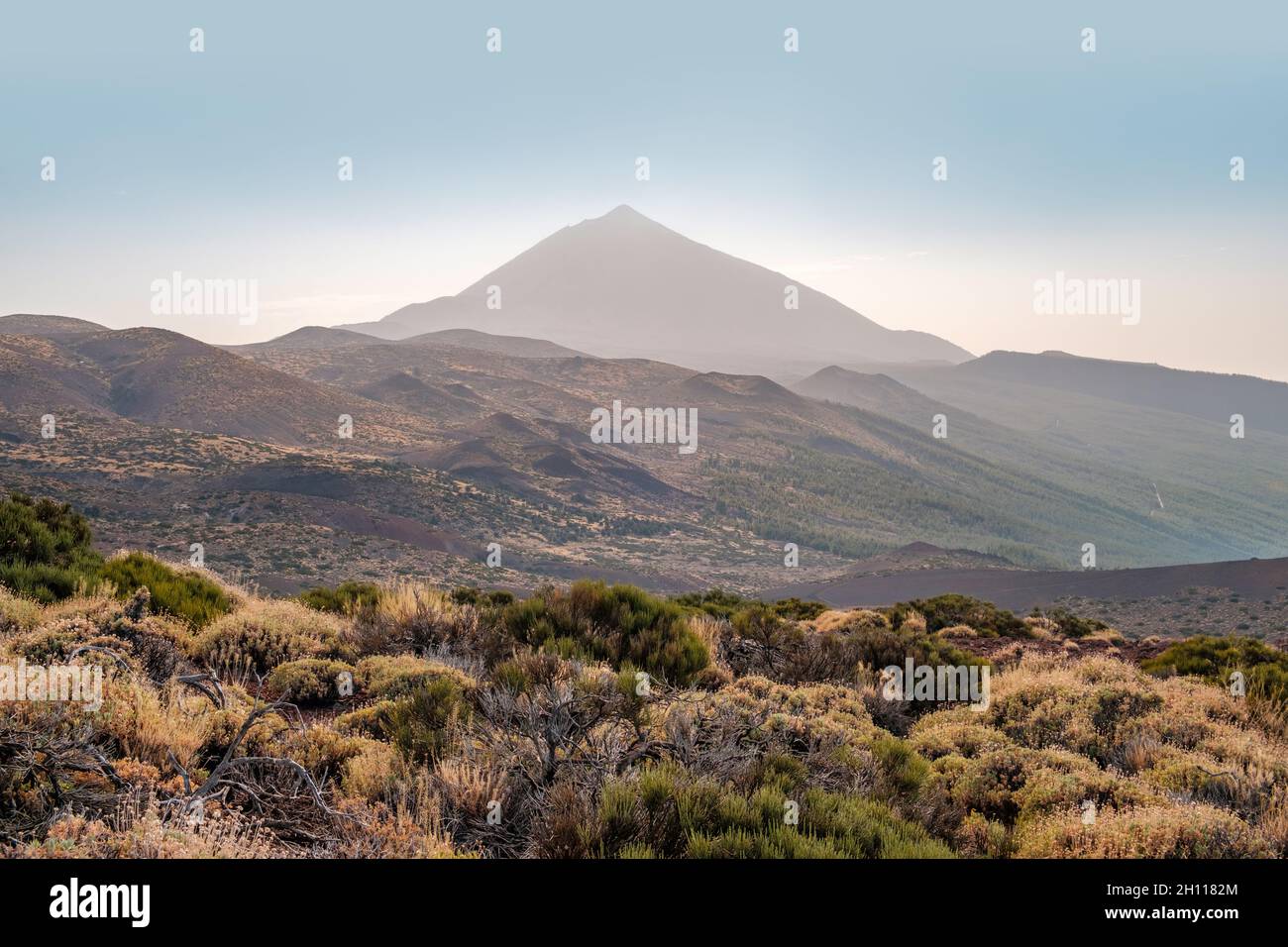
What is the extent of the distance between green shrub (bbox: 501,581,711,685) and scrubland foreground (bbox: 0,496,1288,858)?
1.8 inches

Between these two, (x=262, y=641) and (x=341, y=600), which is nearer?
(x=262, y=641)

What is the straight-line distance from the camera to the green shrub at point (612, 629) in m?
8.76

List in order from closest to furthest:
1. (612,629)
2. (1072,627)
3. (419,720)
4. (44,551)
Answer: (419,720), (612,629), (44,551), (1072,627)

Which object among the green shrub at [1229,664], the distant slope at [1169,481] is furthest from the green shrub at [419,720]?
the distant slope at [1169,481]

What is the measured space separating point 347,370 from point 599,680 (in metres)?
129

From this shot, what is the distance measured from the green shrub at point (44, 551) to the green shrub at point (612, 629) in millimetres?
5023

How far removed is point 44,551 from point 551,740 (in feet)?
29.4

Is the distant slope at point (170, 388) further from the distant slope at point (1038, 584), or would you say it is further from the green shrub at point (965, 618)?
the green shrub at point (965, 618)

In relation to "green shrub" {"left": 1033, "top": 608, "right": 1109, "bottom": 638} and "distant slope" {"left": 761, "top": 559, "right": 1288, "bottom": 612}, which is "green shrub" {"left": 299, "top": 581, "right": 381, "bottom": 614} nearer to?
"green shrub" {"left": 1033, "top": 608, "right": 1109, "bottom": 638}

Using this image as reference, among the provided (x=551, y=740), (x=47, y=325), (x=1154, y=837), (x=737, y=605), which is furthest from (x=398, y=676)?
(x=47, y=325)

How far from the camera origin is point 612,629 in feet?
32.0

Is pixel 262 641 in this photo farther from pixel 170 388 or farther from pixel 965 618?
pixel 170 388
